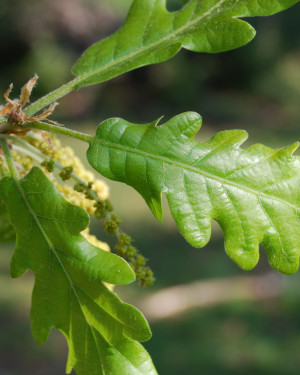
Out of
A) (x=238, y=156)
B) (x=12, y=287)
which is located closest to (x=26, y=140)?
(x=238, y=156)

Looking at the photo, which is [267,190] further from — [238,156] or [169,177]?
[169,177]

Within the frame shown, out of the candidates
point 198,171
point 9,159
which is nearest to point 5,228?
point 9,159

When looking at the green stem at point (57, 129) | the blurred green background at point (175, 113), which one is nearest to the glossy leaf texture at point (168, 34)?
the green stem at point (57, 129)

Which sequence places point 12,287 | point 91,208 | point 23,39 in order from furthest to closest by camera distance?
point 23,39 < point 12,287 < point 91,208

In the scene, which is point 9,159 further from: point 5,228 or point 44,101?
point 5,228

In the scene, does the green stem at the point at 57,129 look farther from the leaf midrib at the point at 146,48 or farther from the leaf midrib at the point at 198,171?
the leaf midrib at the point at 146,48

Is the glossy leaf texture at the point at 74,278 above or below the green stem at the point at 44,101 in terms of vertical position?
below
